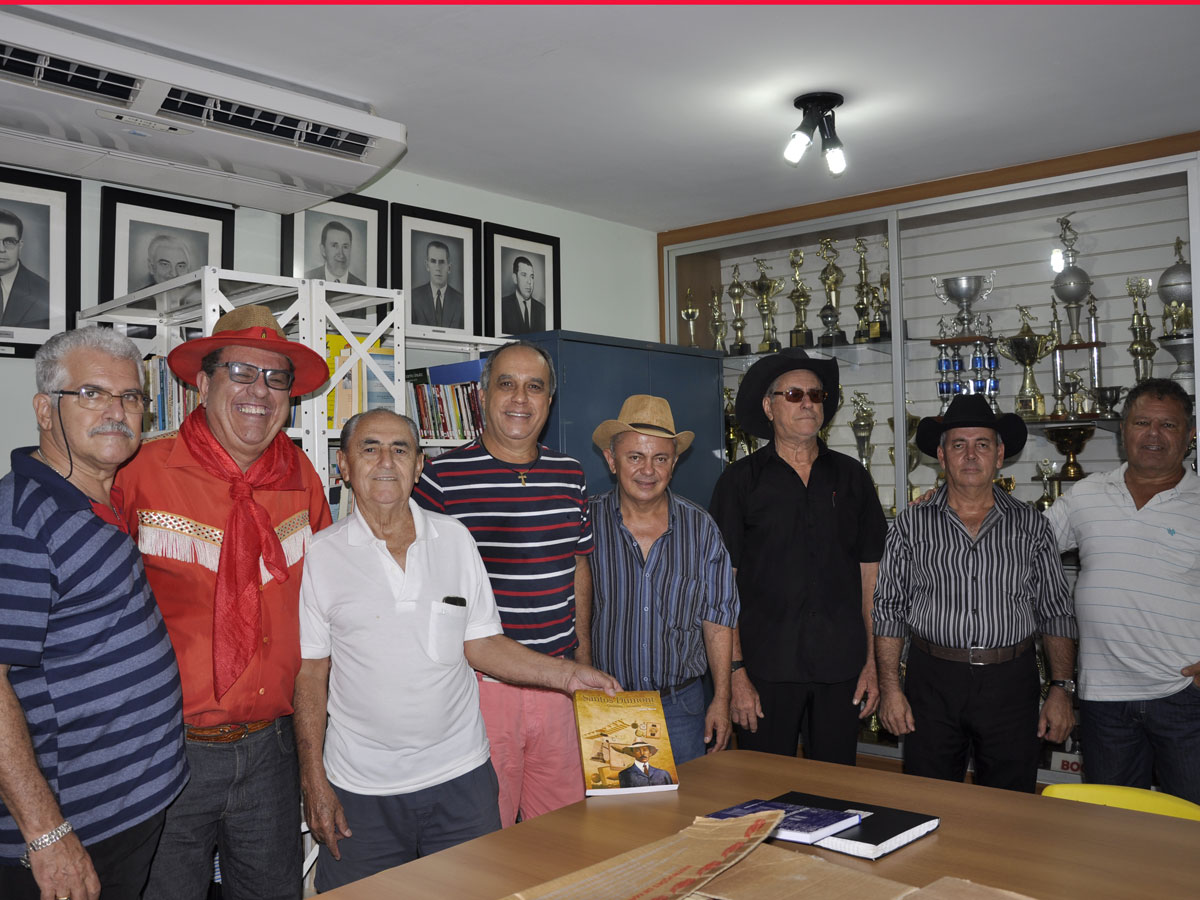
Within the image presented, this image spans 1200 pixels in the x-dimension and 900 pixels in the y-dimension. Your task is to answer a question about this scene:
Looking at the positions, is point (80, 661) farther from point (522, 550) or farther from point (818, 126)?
point (818, 126)

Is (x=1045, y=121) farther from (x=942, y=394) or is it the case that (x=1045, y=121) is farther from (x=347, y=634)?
(x=347, y=634)

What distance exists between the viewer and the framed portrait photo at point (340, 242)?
169 inches

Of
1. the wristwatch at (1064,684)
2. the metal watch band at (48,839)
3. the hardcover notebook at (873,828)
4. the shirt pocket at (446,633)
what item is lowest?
the wristwatch at (1064,684)

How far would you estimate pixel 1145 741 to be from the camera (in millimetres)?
3270

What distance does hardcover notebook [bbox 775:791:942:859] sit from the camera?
5.33ft

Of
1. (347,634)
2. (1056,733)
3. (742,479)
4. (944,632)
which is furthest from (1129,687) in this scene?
(347,634)

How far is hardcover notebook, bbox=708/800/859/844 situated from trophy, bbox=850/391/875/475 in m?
3.66

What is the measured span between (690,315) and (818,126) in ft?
6.84

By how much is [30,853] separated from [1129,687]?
3.22m

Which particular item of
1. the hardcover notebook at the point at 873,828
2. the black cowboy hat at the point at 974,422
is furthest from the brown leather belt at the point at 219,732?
the black cowboy hat at the point at 974,422

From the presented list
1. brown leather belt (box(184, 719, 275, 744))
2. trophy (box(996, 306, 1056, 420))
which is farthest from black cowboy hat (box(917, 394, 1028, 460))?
brown leather belt (box(184, 719, 275, 744))

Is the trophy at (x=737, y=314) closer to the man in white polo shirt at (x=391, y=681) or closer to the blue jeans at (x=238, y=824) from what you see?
the man in white polo shirt at (x=391, y=681)

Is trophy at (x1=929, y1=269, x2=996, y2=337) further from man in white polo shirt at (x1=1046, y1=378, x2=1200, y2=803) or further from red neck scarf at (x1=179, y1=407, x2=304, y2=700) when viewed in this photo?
red neck scarf at (x1=179, y1=407, x2=304, y2=700)

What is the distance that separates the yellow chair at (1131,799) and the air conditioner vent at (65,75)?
10.7 ft
